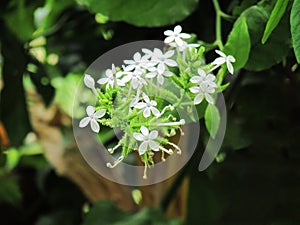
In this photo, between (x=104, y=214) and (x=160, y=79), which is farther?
(x=104, y=214)

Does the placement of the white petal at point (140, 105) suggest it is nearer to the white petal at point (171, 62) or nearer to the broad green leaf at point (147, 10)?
the white petal at point (171, 62)

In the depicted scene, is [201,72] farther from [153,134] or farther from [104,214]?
[104,214]

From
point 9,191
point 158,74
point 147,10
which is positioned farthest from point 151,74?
point 9,191

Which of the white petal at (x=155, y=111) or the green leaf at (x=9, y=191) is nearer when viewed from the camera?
the white petal at (x=155, y=111)

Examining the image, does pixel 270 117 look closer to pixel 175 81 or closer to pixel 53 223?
pixel 175 81

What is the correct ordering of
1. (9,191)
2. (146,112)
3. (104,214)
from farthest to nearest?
1. (9,191)
2. (104,214)
3. (146,112)

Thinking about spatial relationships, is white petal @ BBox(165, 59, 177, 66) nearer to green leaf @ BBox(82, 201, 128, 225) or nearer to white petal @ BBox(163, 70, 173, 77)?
white petal @ BBox(163, 70, 173, 77)

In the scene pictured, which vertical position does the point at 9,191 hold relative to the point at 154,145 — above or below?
below

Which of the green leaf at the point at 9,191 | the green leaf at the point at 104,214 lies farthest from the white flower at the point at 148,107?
the green leaf at the point at 9,191
